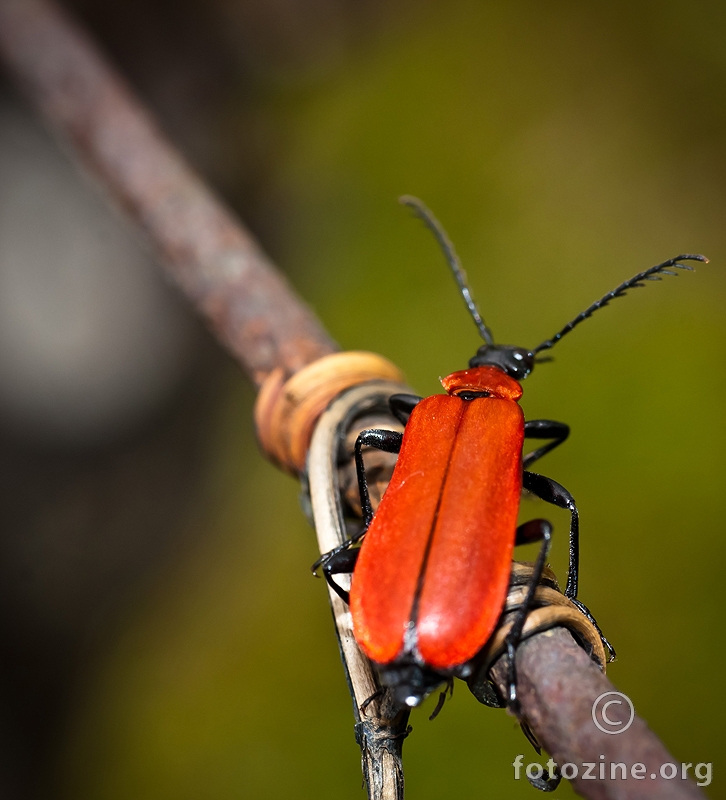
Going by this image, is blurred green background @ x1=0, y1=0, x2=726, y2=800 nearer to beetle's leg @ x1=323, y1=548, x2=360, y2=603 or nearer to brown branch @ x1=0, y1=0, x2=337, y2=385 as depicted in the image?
brown branch @ x1=0, y1=0, x2=337, y2=385

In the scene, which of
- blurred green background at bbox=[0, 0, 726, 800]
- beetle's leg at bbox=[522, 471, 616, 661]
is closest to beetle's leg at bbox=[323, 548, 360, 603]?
beetle's leg at bbox=[522, 471, 616, 661]

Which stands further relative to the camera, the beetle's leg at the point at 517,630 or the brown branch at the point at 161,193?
the brown branch at the point at 161,193

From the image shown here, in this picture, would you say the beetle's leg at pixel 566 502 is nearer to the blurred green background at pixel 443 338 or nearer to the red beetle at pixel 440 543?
the red beetle at pixel 440 543

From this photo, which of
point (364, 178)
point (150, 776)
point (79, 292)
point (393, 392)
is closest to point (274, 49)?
point (364, 178)

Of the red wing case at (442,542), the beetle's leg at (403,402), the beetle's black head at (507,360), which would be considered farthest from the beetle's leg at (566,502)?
the beetle's black head at (507,360)

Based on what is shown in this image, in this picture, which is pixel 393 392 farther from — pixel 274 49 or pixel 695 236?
pixel 274 49

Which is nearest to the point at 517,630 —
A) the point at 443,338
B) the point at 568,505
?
the point at 568,505
